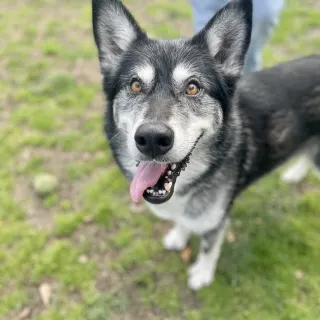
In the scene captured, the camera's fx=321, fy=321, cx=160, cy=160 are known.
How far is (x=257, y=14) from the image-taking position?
9.93 ft

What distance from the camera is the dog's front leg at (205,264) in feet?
9.82

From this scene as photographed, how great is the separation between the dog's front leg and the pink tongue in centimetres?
102

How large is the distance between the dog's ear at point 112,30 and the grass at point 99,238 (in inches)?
72.5

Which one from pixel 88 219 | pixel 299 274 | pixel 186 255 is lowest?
pixel 299 274

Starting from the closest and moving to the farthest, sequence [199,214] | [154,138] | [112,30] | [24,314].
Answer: [154,138]
[112,30]
[199,214]
[24,314]

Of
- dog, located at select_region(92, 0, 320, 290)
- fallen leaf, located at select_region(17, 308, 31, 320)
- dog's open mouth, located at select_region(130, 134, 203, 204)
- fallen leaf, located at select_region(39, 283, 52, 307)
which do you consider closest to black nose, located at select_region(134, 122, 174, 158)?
dog, located at select_region(92, 0, 320, 290)

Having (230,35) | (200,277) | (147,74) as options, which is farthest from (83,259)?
(230,35)

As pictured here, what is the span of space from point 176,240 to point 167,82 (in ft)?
6.09

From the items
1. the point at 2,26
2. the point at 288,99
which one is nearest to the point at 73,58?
→ the point at 2,26

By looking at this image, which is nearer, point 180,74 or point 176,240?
point 180,74

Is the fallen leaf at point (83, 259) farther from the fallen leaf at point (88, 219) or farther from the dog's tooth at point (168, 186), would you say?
the dog's tooth at point (168, 186)

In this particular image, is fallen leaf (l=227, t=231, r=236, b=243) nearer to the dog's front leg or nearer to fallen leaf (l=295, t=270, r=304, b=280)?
the dog's front leg

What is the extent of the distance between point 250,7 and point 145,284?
2613mm

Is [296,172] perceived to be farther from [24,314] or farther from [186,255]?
[24,314]
